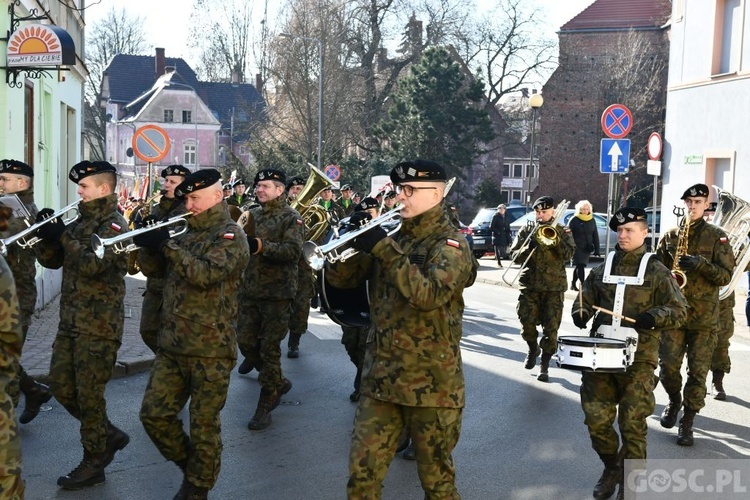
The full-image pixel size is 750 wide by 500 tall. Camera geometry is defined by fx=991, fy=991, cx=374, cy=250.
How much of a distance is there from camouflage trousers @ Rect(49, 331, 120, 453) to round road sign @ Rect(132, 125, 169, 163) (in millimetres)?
6125

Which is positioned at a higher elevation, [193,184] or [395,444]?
[193,184]

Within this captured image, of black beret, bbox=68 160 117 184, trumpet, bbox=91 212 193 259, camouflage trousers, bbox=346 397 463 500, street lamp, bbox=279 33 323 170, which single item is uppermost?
street lamp, bbox=279 33 323 170

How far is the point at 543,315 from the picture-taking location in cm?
1100

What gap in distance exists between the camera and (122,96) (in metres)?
85.7

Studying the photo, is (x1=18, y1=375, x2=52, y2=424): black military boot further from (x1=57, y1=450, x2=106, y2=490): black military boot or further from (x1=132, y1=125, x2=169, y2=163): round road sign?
(x1=132, y1=125, x2=169, y2=163): round road sign

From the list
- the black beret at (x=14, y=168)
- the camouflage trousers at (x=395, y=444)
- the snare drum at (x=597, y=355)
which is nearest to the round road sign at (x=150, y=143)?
the black beret at (x=14, y=168)

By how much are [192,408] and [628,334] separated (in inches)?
111

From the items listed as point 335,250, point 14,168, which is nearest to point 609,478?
point 335,250

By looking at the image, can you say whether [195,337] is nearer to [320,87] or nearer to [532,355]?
[532,355]

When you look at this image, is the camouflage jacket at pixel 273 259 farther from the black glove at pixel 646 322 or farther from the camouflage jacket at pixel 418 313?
the camouflage jacket at pixel 418 313

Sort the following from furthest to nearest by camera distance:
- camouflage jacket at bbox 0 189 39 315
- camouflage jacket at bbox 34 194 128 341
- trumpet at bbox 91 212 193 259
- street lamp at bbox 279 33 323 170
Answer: street lamp at bbox 279 33 323 170 < camouflage jacket at bbox 0 189 39 315 < camouflage jacket at bbox 34 194 128 341 < trumpet at bbox 91 212 193 259

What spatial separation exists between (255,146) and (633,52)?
19376 mm

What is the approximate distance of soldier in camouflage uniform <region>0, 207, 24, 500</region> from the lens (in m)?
3.50

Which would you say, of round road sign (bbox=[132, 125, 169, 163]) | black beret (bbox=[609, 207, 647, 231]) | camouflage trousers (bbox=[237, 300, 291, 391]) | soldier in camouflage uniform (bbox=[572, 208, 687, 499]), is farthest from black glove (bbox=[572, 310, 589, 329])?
round road sign (bbox=[132, 125, 169, 163])
